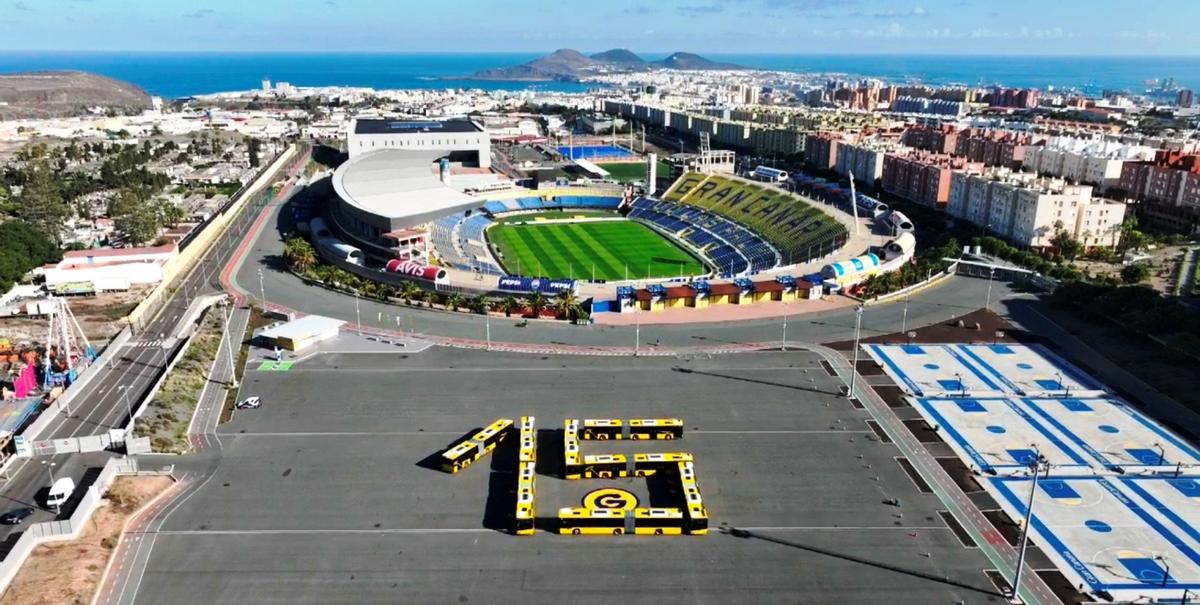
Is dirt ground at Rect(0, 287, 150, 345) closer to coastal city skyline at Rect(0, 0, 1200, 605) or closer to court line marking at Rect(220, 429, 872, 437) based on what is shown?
coastal city skyline at Rect(0, 0, 1200, 605)

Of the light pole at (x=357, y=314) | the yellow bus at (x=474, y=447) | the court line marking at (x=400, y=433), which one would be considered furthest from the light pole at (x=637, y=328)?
the light pole at (x=357, y=314)

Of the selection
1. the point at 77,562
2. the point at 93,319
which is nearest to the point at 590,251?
the point at 93,319

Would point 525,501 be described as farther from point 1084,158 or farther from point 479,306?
point 1084,158

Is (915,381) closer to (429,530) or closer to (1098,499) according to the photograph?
(1098,499)

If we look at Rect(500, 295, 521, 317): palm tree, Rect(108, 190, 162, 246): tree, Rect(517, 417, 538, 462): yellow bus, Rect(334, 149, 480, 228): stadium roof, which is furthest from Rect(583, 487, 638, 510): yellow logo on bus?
Rect(108, 190, 162, 246): tree

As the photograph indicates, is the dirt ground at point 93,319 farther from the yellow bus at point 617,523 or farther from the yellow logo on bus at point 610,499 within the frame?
the yellow bus at point 617,523

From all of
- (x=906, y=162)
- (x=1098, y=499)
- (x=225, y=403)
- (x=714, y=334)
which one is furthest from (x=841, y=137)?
(x=225, y=403)
